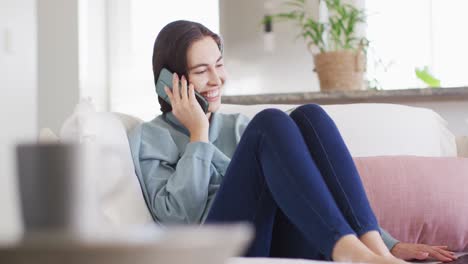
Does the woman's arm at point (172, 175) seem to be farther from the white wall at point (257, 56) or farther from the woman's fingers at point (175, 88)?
the white wall at point (257, 56)

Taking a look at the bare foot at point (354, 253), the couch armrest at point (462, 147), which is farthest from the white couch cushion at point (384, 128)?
the bare foot at point (354, 253)

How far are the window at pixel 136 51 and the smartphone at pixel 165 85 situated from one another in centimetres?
220

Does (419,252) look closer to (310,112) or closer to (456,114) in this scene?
(310,112)

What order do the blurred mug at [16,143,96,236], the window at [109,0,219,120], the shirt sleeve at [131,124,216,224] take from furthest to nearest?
the window at [109,0,219,120] < the shirt sleeve at [131,124,216,224] < the blurred mug at [16,143,96,236]

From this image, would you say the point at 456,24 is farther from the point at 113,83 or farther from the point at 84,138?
the point at 84,138

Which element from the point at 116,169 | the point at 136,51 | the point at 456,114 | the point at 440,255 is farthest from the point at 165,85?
the point at 136,51

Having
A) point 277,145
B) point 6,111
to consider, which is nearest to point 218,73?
point 277,145

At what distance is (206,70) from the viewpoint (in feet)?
6.17

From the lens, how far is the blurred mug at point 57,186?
0.37 meters

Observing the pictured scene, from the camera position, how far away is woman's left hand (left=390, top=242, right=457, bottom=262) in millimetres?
1502

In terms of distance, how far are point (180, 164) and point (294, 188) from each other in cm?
44

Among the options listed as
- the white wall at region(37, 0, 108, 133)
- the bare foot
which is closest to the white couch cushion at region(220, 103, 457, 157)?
the bare foot

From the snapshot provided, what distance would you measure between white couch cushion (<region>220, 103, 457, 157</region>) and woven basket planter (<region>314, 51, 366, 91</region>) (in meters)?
0.48

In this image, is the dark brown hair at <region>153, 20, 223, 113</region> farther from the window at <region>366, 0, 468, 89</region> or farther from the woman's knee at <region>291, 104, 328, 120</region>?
the window at <region>366, 0, 468, 89</region>
